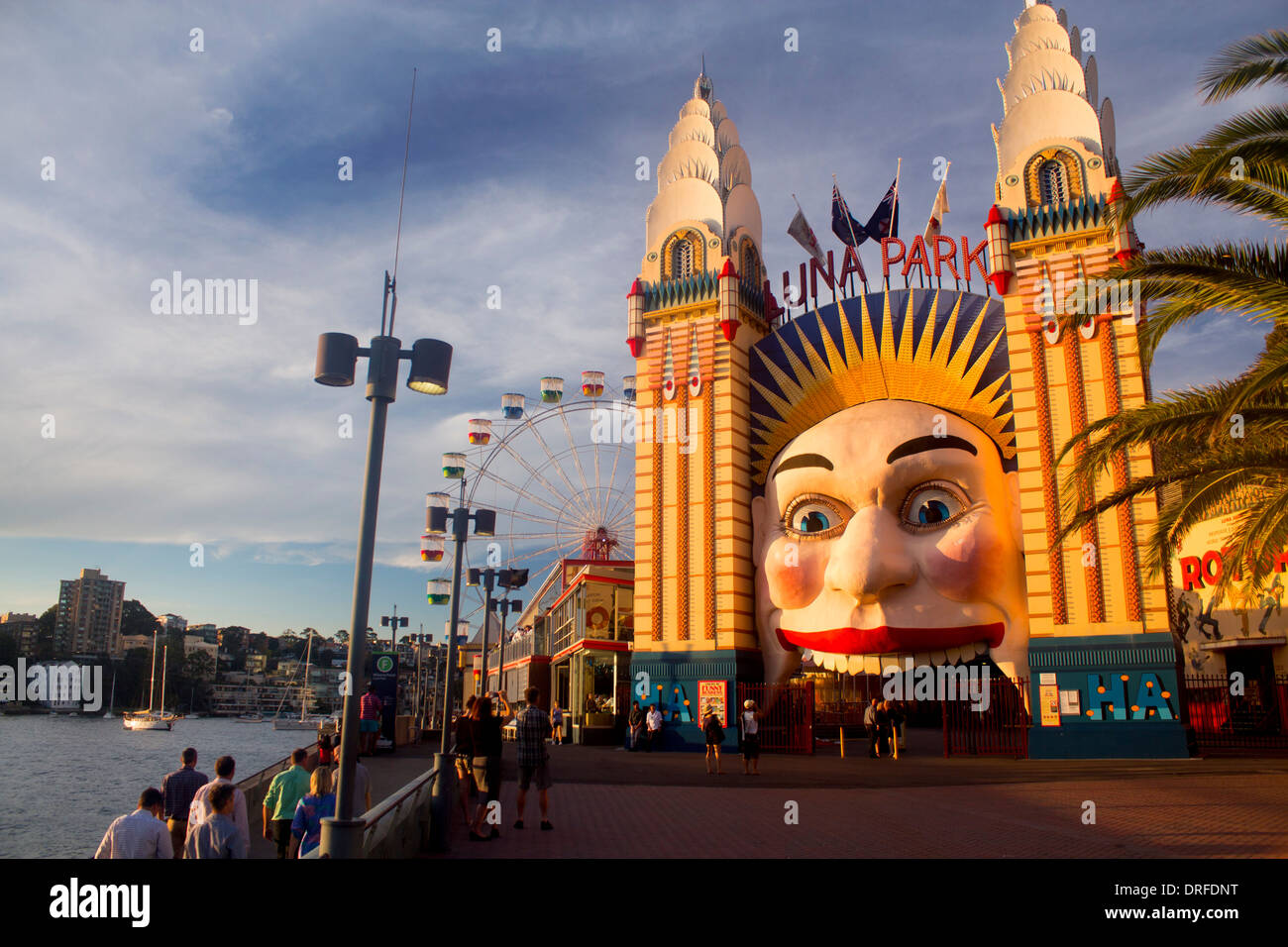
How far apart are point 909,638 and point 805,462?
4733 millimetres

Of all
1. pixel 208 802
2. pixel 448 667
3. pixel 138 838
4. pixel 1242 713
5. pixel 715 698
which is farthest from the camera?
pixel 1242 713

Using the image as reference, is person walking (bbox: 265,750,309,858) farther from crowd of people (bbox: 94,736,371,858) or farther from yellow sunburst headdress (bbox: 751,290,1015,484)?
yellow sunburst headdress (bbox: 751,290,1015,484)

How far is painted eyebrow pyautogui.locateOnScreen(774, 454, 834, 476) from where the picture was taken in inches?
867

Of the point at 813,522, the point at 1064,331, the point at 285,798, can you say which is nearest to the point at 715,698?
the point at 813,522

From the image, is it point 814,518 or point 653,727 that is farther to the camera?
point 653,727

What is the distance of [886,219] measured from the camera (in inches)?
1094

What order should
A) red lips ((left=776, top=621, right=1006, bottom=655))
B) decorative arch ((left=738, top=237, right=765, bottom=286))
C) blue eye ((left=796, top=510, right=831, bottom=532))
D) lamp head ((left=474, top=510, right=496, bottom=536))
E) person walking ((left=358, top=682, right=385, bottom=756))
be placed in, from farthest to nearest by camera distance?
decorative arch ((left=738, top=237, right=765, bottom=286)) → blue eye ((left=796, top=510, right=831, bottom=532)) → person walking ((left=358, top=682, right=385, bottom=756)) → red lips ((left=776, top=621, right=1006, bottom=655)) → lamp head ((left=474, top=510, right=496, bottom=536))

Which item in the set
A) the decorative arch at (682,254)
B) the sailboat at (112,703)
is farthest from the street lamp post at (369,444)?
the sailboat at (112,703)

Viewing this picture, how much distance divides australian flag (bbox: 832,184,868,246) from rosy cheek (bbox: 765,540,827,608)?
34.4ft

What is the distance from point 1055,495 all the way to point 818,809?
431 inches

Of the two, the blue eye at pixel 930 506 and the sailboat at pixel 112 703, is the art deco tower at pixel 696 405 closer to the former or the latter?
the blue eye at pixel 930 506

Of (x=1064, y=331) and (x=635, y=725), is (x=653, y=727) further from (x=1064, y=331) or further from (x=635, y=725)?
(x=1064, y=331)

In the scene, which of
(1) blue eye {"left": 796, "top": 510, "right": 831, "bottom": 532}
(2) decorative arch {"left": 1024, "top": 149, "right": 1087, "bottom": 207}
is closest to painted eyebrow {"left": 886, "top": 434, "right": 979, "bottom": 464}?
(1) blue eye {"left": 796, "top": 510, "right": 831, "bottom": 532}
